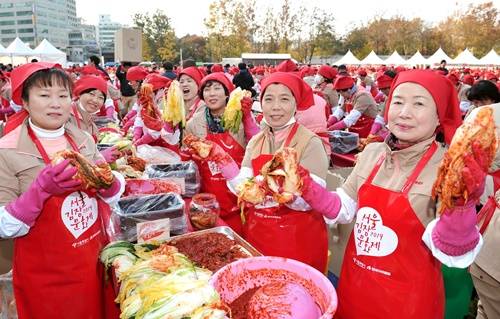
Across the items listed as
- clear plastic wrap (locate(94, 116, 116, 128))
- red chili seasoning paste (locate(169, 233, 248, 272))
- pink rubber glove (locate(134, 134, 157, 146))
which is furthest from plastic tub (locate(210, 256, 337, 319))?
clear plastic wrap (locate(94, 116, 116, 128))

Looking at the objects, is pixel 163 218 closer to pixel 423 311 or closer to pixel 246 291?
pixel 246 291

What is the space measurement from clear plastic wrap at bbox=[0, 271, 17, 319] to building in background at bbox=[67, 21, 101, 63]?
240 feet

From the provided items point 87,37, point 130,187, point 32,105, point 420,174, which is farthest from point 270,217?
point 87,37

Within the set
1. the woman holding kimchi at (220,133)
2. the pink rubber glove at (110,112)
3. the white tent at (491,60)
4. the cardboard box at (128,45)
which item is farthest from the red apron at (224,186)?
the white tent at (491,60)

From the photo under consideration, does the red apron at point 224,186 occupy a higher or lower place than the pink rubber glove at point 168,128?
lower

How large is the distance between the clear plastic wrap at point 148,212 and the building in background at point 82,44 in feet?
240

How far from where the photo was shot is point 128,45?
10500 millimetres

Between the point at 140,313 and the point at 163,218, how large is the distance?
3.18 feet

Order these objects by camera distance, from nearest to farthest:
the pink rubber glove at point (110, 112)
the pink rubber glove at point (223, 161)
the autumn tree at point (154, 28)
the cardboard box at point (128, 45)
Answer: the pink rubber glove at point (223, 161), the pink rubber glove at point (110, 112), the cardboard box at point (128, 45), the autumn tree at point (154, 28)

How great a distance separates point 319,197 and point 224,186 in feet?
5.25

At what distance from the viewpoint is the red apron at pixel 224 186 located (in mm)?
3498

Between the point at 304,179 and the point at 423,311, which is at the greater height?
the point at 304,179

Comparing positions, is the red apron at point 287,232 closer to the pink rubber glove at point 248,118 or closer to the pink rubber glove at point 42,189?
the pink rubber glove at point 248,118

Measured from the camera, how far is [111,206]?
8.55 ft
